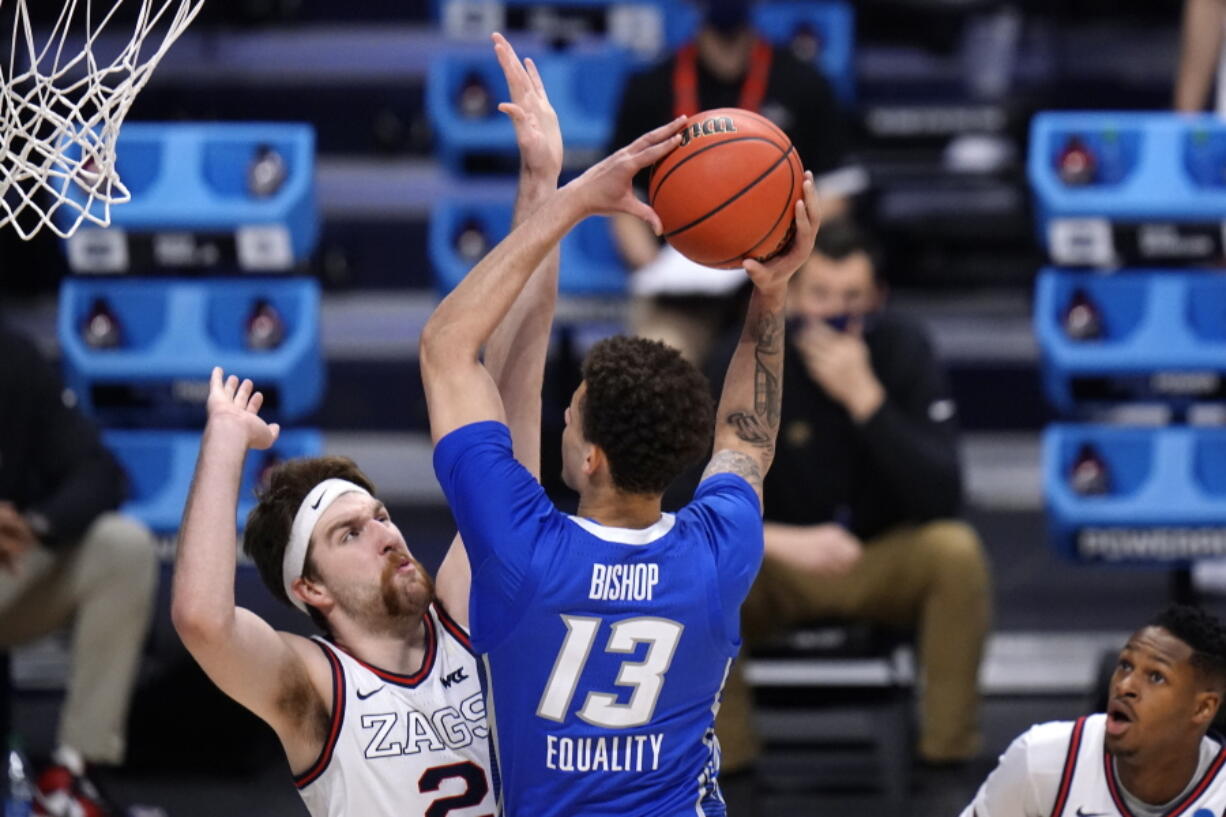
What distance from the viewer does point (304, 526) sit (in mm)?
3180

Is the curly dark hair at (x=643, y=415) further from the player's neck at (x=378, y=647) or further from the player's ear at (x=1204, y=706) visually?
the player's ear at (x=1204, y=706)

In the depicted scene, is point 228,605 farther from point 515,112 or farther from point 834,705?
point 834,705

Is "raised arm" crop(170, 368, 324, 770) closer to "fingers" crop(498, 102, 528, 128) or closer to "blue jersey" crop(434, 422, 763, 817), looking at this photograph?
"blue jersey" crop(434, 422, 763, 817)

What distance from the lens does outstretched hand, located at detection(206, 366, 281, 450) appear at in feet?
9.78

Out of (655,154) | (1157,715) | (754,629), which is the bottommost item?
(754,629)

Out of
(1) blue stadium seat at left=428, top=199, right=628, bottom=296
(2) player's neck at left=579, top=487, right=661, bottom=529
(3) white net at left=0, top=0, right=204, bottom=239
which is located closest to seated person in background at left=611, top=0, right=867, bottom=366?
(1) blue stadium seat at left=428, top=199, right=628, bottom=296

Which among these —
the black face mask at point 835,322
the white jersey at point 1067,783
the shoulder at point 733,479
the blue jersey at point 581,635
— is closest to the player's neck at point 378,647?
the blue jersey at point 581,635

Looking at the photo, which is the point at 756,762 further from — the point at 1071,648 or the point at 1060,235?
the point at 1060,235

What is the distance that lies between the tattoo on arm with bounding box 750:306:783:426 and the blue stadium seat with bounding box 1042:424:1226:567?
2.54 metres

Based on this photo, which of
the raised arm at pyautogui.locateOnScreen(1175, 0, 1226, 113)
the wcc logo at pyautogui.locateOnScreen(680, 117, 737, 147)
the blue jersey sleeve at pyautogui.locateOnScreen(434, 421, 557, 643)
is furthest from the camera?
the raised arm at pyautogui.locateOnScreen(1175, 0, 1226, 113)

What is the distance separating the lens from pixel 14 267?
7336mm

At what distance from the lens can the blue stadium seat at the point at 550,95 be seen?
6.68 metres

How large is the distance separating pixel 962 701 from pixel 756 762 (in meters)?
0.59

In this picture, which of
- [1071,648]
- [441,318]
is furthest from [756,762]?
[441,318]
